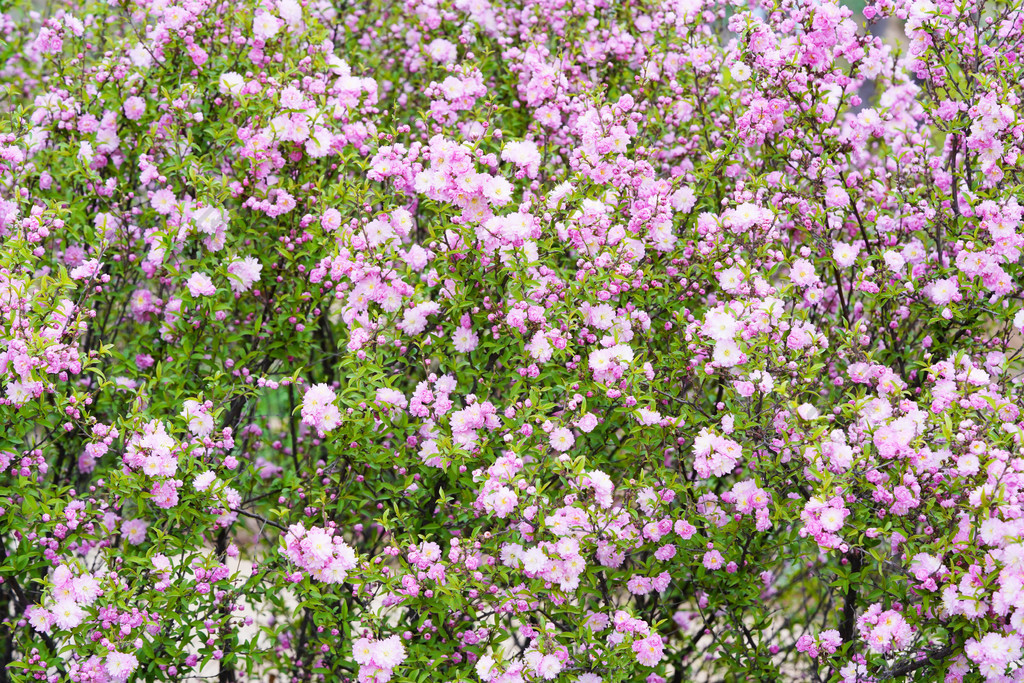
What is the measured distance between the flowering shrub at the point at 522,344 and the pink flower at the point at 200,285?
0.02 meters

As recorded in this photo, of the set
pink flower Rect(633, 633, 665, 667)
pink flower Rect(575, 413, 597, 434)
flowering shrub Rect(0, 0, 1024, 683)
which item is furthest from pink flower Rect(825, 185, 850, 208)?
pink flower Rect(633, 633, 665, 667)

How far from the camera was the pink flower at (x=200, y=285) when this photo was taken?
159 inches

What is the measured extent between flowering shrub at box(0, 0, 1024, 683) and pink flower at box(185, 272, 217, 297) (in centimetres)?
2

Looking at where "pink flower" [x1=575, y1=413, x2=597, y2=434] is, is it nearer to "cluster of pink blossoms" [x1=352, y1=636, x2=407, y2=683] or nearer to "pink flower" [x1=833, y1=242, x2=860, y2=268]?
"cluster of pink blossoms" [x1=352, y1=636, x2=407, y2=683]

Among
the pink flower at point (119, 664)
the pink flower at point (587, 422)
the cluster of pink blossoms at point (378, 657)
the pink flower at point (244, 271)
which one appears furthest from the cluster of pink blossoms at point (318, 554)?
the pink flower at point (244, 271)

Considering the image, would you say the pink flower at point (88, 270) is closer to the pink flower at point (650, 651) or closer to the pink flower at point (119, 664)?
the pink flower at point (119, 664)

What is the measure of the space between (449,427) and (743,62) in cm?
217

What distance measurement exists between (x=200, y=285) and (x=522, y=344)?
138cm

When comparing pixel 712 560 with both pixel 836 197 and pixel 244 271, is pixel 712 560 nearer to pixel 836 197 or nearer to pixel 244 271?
pixel 836 197

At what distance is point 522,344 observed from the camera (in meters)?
3.76

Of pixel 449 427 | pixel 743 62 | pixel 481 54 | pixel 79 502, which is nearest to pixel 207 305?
pixel 79 502

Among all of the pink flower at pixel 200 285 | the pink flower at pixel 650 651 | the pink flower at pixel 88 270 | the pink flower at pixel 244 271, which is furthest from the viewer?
the pink flower at pixel 244 271

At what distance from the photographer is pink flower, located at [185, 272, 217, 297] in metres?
4.05

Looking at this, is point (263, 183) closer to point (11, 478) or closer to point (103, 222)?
point (103, 222)
